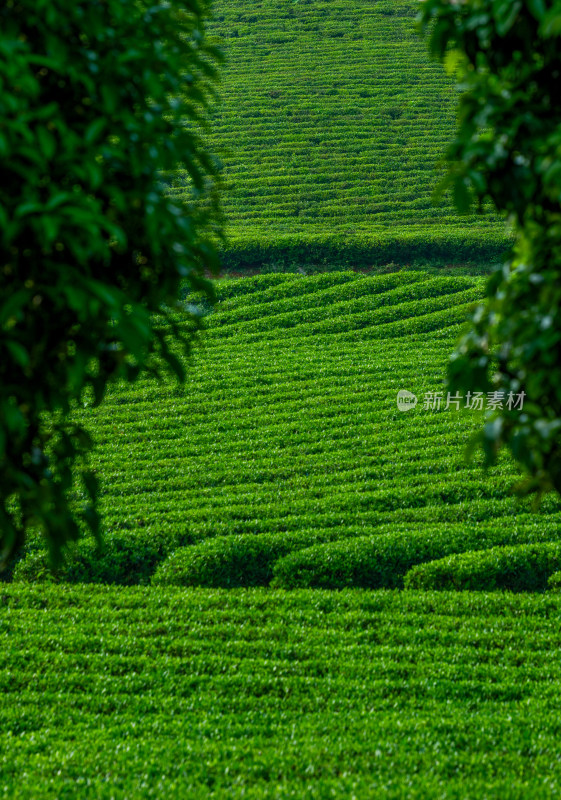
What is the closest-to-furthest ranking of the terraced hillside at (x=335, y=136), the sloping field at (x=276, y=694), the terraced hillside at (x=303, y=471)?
the sloping field at (x=276, y=694) → the terraced hillside at (x=303, y=471) → the terraced hillside at (x=335, y=136)

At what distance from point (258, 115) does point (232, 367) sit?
127ft

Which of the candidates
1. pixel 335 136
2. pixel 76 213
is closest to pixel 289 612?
pixel 76 213

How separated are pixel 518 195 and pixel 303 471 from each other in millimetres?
13987

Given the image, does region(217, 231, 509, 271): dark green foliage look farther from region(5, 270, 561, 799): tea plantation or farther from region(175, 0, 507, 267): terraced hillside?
region(5, 270, 561, 799): tea plantation

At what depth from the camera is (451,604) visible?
40.7ft

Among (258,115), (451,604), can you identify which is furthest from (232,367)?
(258,115)

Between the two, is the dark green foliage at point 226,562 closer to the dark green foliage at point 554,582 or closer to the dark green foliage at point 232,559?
the dark green foliage at point 232,559

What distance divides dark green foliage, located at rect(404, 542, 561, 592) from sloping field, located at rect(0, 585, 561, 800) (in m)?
0.73

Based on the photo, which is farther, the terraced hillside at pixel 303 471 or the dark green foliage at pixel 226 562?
the terraced hillside at pixel 303 471

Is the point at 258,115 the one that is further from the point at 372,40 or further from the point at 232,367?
the point at 232,367

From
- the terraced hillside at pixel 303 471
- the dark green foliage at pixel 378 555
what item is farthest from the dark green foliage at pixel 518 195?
the terraced hillside at pixel 303 471

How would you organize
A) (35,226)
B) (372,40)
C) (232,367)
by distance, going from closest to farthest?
(35,226) < (232,367) < (372,40)

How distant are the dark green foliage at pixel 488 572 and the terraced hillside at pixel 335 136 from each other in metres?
27.1

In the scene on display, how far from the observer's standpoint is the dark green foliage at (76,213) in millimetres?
4098
